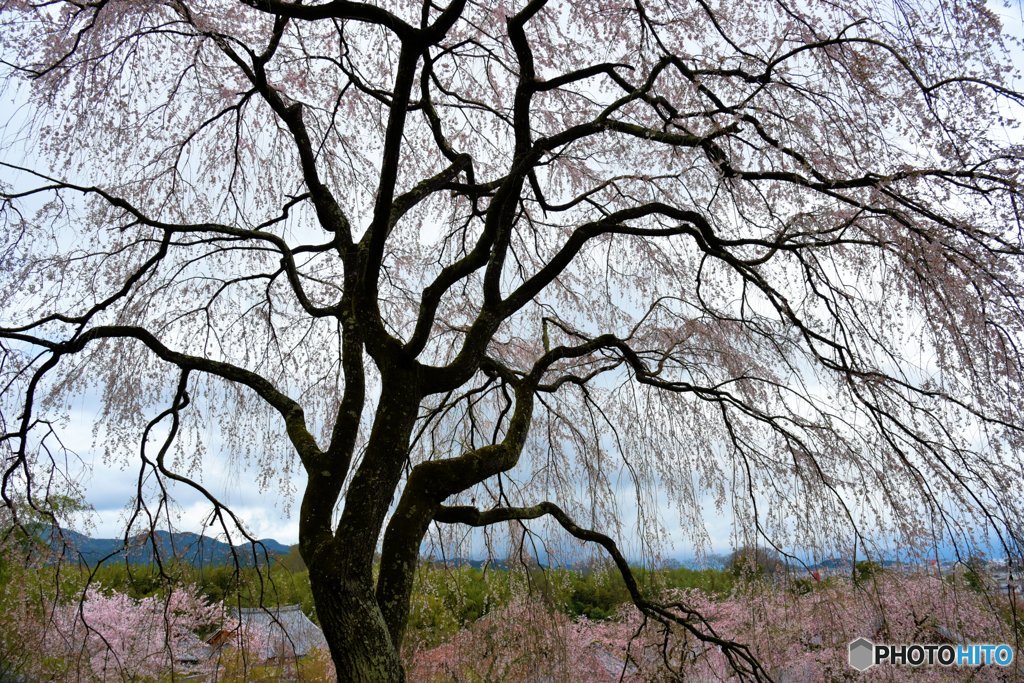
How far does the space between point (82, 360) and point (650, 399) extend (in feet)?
11.5

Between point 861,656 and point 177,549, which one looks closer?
point 177,549

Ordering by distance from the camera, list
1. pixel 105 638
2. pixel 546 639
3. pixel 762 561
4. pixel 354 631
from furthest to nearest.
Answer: pixel 105 638 → pixel 546 639 → pixel 762 561 → pixel 354 631

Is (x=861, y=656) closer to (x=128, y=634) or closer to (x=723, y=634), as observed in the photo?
(x=723, y=634)

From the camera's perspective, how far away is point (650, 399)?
14.3 ft

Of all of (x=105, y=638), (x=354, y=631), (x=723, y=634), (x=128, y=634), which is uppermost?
(x=354, y=631)

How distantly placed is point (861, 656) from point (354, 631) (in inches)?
175

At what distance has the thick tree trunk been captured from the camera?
2.73 m

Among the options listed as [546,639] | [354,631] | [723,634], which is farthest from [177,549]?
[723,634]

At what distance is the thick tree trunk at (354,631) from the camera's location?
2727 mm

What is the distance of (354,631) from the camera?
275cm

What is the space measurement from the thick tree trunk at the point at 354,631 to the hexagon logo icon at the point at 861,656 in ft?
13.2

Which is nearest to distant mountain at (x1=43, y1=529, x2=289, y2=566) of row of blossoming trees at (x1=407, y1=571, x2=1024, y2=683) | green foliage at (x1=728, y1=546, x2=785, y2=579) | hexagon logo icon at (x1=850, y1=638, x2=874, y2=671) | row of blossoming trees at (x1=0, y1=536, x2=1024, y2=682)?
row of blossoming trees at (x1=0, y1=536, x2=1024, y2=682)

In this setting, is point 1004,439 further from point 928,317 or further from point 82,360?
point 82,360

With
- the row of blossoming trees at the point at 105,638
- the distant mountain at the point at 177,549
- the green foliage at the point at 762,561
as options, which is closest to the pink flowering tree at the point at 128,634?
the row of blossoming trees at the point at 105,638
